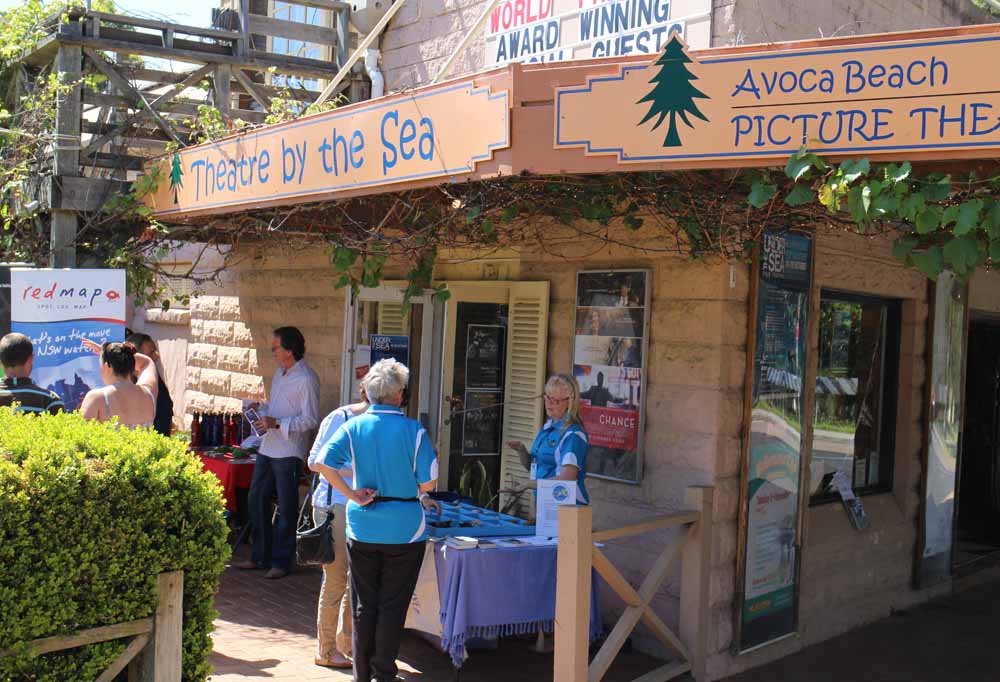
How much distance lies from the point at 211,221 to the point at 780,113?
515 cm

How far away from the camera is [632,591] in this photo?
5465mm

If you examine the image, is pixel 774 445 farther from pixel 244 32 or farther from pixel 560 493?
pixel 244 32

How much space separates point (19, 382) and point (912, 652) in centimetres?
595

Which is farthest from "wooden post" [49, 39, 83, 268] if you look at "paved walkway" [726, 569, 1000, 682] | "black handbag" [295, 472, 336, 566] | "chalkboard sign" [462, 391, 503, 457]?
"paved walkway" [726, 569, 1000, 682]

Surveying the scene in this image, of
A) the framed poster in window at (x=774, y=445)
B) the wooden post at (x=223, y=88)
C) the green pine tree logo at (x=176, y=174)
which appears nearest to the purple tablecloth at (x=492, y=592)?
the framed poster in window at (x=774, y=445)

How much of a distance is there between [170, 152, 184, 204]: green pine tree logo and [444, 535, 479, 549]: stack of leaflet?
3.80m

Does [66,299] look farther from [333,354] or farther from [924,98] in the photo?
[924,98]

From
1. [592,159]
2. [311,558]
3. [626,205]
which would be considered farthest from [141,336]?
[592,159]

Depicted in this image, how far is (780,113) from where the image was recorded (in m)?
4.51

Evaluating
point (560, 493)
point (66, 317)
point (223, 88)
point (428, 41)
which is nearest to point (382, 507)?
point (560, 493)

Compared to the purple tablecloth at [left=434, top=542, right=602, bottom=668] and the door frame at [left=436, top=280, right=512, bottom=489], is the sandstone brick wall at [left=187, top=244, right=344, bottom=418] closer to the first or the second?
the door frame at [left=436, top=280, right=512, bottom=489]

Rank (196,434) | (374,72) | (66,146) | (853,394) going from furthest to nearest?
1. (196,434)
2. (374,72)
3. (66,146)
4. (853,394)

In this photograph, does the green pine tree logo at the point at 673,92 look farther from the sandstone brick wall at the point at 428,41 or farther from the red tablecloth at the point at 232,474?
the red tablecloth at the point at 232,474

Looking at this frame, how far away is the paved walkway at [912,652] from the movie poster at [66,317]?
469cm
